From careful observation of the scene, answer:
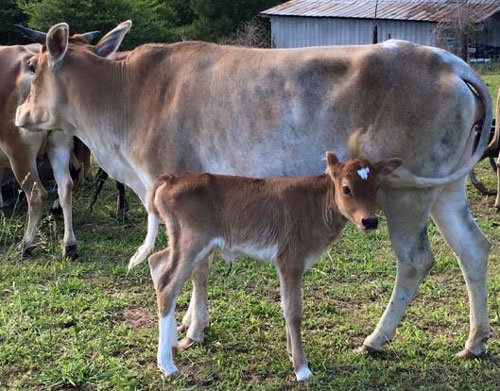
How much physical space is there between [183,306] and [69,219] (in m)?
1.94

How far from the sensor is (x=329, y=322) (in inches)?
223

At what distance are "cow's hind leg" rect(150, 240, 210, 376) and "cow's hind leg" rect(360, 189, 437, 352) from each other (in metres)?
1.16

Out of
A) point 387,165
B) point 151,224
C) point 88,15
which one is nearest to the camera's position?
point 387,165

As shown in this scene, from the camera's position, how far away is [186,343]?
17.3 ft

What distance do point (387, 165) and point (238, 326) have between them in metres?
1.69

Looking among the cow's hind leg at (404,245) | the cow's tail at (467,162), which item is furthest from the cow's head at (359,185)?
the cow's hind leg at (404,245)

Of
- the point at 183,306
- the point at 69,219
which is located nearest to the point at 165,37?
the point at 69,219

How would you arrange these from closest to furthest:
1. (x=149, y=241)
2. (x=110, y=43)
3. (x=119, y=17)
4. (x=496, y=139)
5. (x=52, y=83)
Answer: (x=149, y=241) < (x=52, y=83) < (x=110, y=43) < (x=496, y=139) < (x=119, y=17)

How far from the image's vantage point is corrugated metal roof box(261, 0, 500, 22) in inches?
1058

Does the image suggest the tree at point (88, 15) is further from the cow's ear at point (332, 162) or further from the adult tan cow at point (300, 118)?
the cow's ear at point (332, 162)

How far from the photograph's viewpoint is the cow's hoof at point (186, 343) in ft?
17.1

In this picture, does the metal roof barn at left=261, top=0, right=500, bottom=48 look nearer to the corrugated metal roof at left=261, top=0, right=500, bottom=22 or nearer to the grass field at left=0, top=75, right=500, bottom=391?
the corrugated metal roof at left=261, top=0, right=500, bottom=22

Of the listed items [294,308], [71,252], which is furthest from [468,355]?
[71,252]

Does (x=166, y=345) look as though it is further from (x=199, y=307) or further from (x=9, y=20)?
(x=9, y=20)
